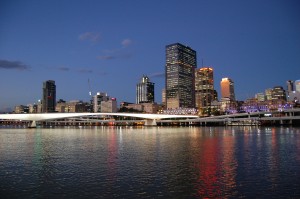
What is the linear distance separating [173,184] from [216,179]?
3.09m

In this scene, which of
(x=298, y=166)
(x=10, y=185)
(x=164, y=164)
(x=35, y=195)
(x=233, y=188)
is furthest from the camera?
(x=164, y=164)

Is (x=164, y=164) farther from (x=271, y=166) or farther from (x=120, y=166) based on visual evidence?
(x=271, y=166)

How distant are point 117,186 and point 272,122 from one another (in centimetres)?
18171

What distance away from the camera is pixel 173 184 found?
728 inches

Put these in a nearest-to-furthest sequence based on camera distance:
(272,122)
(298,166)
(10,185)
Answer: (10,185)
(298,166)
(272,122)

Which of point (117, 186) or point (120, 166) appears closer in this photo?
point (117, 186)

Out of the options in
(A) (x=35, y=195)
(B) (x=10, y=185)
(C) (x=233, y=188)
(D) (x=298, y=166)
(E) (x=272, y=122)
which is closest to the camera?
(A) (x=35, y=195)

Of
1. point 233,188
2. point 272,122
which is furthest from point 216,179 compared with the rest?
point 272,122

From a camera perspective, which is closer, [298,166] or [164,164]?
[298,166]

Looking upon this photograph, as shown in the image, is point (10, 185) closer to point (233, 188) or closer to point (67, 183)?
point (67, 183)

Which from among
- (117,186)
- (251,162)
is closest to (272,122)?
(251,162)

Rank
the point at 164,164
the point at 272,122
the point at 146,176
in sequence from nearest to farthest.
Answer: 1. the point at 146,176
2. the point at 164,164
3. the point at 272,122

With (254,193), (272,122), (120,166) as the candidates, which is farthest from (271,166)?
(272,122)

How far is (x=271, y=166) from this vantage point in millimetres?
24750
